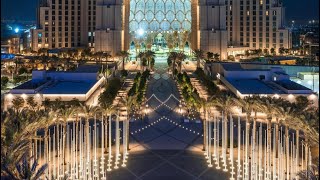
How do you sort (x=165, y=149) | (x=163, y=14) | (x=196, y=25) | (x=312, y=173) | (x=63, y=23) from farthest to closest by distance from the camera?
→ (x=163, y=14), (x=196, y=25), (x=63, y=23), (x=165, y=149), (x=312, y=173)

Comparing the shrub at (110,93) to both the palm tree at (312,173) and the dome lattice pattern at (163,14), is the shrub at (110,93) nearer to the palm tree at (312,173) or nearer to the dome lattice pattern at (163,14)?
the palm tree at (312,173)

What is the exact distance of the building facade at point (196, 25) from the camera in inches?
3327

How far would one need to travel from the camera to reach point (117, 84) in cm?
4947

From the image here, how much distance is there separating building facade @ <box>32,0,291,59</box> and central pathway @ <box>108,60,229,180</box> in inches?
1639

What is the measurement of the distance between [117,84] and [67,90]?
19.1 feet

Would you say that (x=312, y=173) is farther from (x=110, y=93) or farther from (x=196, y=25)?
(x=196, y=25)

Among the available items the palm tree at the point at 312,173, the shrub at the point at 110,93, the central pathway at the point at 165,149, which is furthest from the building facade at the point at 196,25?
the palm tree at the point at 312,173

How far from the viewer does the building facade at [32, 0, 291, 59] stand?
84500mm

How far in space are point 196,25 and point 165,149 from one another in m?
67.6

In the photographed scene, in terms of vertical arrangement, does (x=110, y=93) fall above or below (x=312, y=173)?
above

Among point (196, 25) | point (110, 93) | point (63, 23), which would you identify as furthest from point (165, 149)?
point (196, 25)

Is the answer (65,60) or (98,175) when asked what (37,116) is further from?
(65,60)

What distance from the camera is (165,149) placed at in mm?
30016

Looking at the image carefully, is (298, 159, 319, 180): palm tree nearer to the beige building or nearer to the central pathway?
the central pathway
